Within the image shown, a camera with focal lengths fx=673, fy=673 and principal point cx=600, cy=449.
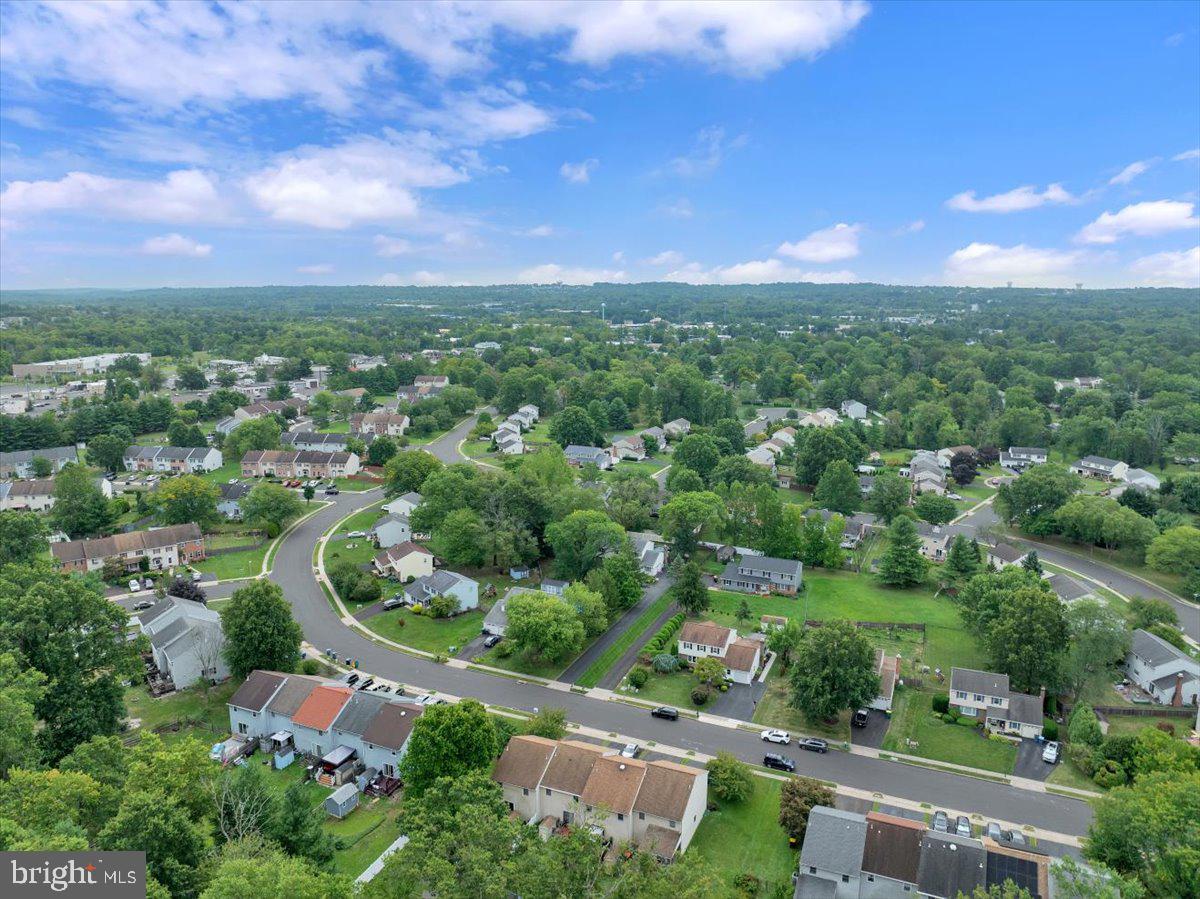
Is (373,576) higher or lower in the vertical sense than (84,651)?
lower

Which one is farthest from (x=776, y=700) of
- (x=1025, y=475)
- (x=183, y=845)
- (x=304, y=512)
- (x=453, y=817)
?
(x=304, y=512)

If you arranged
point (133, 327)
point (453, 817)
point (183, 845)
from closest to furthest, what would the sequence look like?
point (183, 845)
point (453, 817)
point (133, 327)

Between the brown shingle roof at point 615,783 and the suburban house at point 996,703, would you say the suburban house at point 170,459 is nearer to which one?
the brown shingle roof at point 615,783

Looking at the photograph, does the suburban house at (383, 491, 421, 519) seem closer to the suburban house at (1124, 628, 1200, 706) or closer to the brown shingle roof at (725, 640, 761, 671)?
the brown shingle roof at (725, 640, 761, 671)

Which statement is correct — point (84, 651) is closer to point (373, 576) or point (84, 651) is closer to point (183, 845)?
point (183, 845)

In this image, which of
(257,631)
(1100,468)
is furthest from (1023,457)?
(257,631)

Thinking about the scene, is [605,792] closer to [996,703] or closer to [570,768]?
[570,768]
